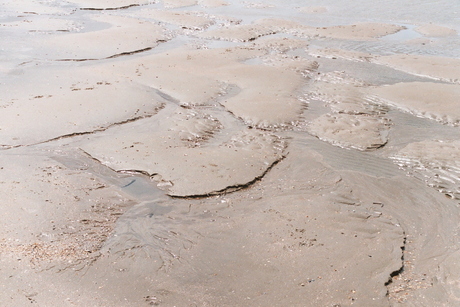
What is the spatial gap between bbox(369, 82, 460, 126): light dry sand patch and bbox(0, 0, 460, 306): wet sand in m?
0.05

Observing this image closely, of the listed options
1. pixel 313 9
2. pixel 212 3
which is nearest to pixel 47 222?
pixel 212 3

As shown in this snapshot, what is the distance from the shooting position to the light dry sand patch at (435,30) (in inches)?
595

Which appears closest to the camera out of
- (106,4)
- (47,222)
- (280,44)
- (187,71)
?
(47,222)

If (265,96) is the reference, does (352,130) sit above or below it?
below

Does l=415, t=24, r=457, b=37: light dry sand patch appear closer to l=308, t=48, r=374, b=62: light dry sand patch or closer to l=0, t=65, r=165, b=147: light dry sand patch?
l=308, t=48, r=374, b=62: light dry sand patch

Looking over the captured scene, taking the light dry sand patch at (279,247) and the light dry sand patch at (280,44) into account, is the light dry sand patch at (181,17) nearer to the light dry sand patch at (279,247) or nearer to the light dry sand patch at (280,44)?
the light dry sand patch at (280,44)

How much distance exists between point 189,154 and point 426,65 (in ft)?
26.6

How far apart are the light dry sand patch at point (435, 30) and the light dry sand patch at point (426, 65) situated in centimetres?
315

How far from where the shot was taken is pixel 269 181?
6.49 meters

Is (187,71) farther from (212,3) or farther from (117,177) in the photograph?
(212,3)

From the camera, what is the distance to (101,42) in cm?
1322

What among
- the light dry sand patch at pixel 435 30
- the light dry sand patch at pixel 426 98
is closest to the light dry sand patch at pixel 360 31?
the light dry sand patch at pixel 435 30

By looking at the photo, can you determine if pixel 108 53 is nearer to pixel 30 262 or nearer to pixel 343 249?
pixel 30 262

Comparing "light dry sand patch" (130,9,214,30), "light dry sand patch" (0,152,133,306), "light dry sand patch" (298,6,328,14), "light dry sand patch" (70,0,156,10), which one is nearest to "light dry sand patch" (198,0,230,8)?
"light dry sand patch" (130,9,214,30)
